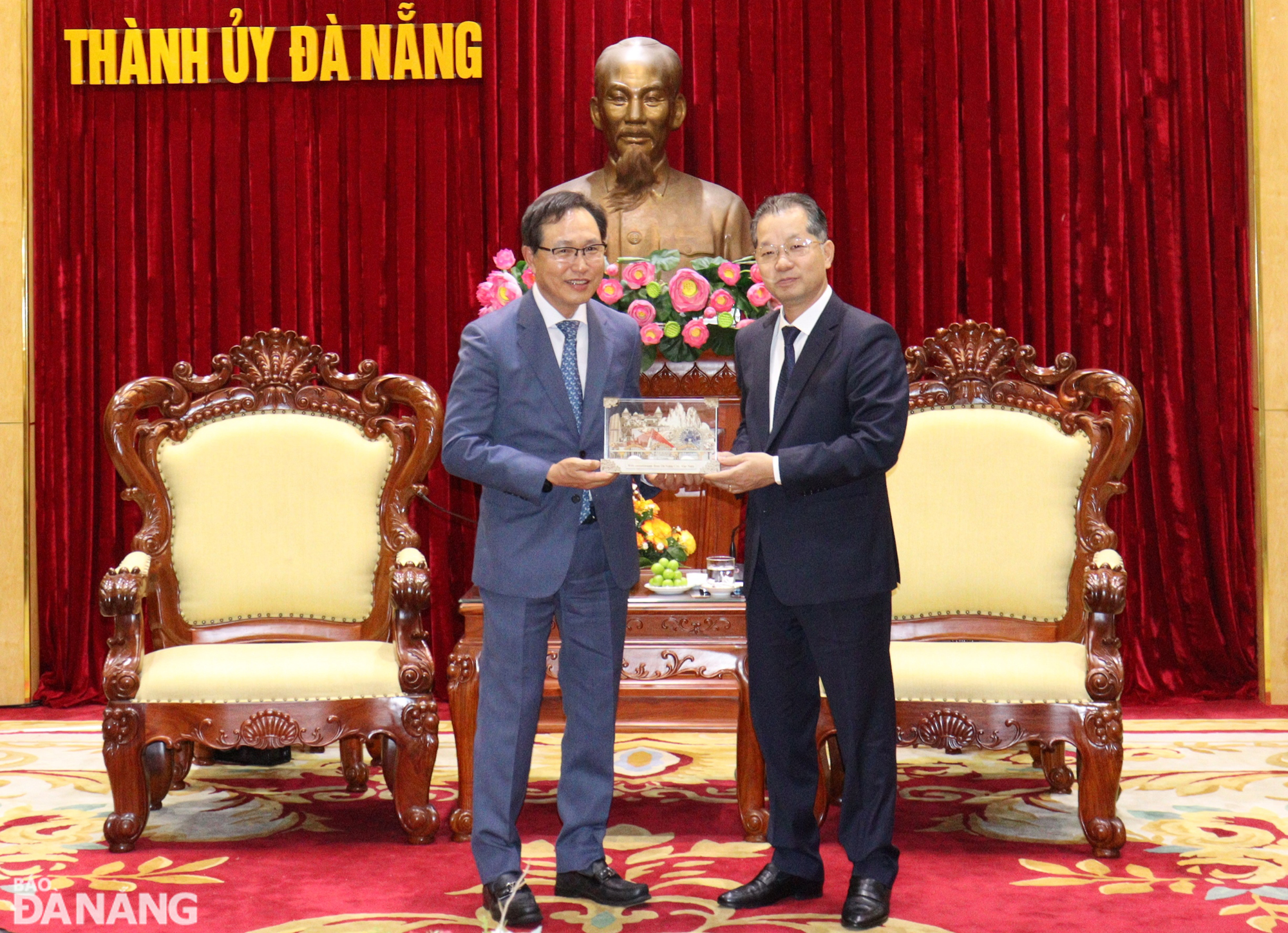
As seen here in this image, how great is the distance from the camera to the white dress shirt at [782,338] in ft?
8.45

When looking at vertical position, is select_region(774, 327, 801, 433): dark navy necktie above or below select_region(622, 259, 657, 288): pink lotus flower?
below

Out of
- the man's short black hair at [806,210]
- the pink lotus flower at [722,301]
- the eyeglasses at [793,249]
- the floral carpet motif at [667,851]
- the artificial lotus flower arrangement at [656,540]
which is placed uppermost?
the pink lotus flower at [722,301]

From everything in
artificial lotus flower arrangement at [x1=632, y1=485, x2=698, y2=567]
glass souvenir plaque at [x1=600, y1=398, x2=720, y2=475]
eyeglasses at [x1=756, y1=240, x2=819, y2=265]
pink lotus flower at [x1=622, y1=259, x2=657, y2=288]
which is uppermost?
pink lotus flower at [x1=622, y1=259, x2=657, y2=288]

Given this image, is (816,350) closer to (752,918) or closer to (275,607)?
(752,918)

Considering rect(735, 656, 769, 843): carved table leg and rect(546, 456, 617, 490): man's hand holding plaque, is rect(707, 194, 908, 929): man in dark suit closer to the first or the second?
rect(546, 456, 617, 490): man's hand holding plaque

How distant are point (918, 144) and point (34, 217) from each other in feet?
11.8

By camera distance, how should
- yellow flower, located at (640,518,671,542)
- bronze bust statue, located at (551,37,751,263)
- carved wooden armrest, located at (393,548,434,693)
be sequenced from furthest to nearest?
bronze bust statue, located at (551,37,751,263) < yellow flower, located at (640,518,671,542) < carved wooden armrest, located at (393,548,434,693)

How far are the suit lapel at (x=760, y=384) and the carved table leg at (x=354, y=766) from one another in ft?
5.37

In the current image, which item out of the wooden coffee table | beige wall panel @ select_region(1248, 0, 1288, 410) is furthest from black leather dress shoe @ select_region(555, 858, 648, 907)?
beige wall panel @ select_region(1248, 0, 1288, 410)

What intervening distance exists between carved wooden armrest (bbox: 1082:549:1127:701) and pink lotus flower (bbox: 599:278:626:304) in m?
1.78

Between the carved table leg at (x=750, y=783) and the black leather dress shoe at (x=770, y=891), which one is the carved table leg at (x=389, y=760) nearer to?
the carved table leg at (x=750, y=783)

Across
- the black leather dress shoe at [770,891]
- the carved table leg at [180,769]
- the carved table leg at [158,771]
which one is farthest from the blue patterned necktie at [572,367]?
the carved table leg at [180,769]

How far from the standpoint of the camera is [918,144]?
500 cm

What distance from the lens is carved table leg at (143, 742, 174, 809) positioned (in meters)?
3.35
